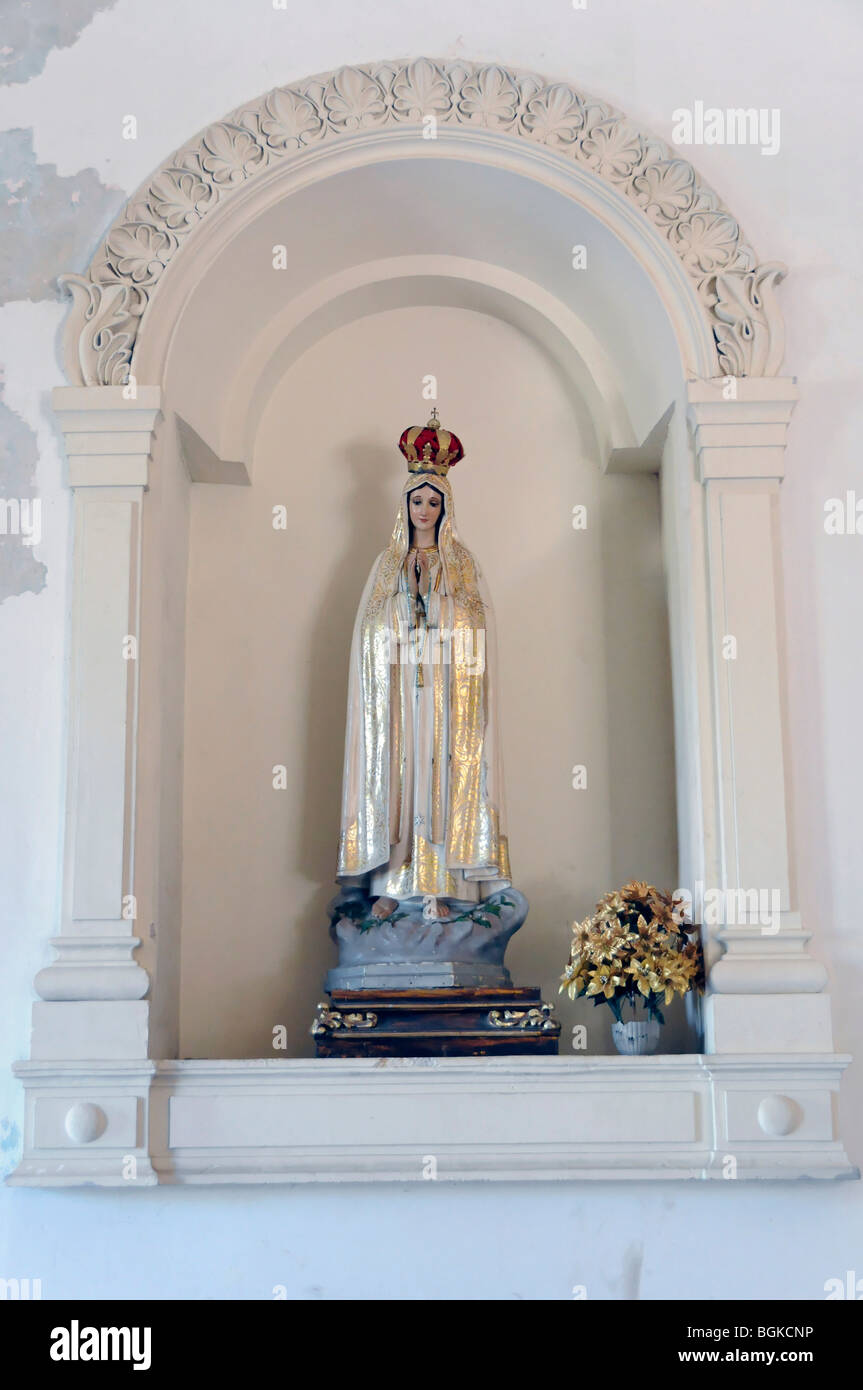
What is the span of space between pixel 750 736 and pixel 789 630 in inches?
13.9

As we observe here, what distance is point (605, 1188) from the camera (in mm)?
4086

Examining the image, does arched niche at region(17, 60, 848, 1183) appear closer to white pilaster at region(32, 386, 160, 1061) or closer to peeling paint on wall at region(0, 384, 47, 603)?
white pilaster at region(32, 386, 160, 1061)

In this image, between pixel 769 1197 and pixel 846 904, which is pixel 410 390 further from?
pixel 769 1197

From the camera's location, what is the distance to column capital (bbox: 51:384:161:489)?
451 centimetres

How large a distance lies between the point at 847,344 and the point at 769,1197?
239 cm

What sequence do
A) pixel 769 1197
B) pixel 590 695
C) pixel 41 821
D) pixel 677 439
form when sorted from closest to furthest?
pixel 769 1197
pixel 41 821
pixel 677 439
pixel 590 695

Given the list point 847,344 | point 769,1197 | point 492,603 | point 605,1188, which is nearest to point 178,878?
point 492,603

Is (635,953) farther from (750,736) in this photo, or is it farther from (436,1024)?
(750,736)

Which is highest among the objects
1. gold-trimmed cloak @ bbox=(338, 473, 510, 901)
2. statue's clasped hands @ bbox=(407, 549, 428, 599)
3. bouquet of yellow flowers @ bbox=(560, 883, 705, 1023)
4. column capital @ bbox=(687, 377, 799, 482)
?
column capital @ bbox=(687, 377, 799, 482)

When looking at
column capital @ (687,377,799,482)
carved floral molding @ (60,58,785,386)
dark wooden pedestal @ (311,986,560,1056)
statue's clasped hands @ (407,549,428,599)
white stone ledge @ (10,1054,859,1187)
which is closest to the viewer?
white stone ledge @ (10,1054,859,1187)

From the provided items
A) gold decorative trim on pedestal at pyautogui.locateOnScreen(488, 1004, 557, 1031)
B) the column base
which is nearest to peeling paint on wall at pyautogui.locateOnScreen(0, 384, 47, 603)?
gold decorative trim on pedestal at pyautogui.locateOnScreen(488, 1004, 557, 1031)

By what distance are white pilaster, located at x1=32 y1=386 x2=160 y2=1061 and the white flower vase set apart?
49.9 inches

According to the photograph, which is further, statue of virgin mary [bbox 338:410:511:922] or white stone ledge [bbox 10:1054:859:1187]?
statue of virgin mary [bbox 338:410:511:922]

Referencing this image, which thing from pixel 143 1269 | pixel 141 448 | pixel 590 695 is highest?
pixel 141 448
